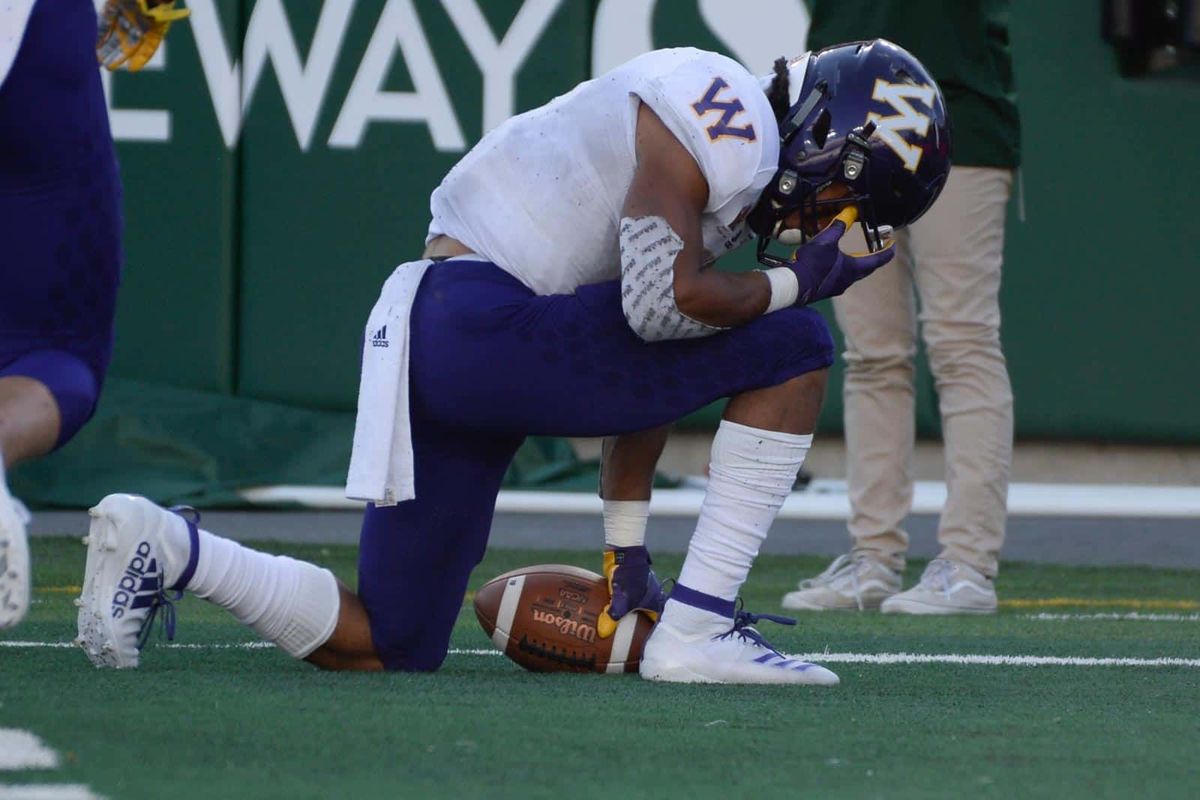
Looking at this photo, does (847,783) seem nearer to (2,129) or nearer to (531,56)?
(2,129)

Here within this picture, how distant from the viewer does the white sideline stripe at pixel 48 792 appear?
205 cm

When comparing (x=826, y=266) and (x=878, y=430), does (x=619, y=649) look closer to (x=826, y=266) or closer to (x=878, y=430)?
(x=826, y=266)

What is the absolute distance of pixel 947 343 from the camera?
190 inches

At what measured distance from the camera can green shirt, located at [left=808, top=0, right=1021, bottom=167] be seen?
15.7 ft

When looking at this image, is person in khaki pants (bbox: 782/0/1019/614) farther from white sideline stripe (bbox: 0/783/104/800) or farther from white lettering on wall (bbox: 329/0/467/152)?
white lettering on wall (bbox: 329/0/467/152)

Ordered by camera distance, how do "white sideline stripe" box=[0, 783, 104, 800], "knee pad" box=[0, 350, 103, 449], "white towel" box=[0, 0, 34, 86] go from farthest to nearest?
"knee pad" box=[0, 350, 103, 449] → "white towel" box=[0, 0, 34, 86] → "white sideline stripe" box=[0, 783, 104, 800]

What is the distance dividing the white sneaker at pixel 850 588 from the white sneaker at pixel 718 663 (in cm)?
157

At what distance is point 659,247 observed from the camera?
298 cm

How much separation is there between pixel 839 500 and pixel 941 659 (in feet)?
12.0

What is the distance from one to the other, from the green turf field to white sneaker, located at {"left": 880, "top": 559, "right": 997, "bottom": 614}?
799mm

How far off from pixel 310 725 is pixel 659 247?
86 cm

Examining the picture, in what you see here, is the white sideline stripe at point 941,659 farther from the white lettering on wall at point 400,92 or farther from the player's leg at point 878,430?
the white lettering on wall at point 400,92

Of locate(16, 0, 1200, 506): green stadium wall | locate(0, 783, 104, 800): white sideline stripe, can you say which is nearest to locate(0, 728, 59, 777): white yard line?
locate(0, 783, 104, 800): white sideline stripe

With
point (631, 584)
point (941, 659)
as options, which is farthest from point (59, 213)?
point (941, 659)
